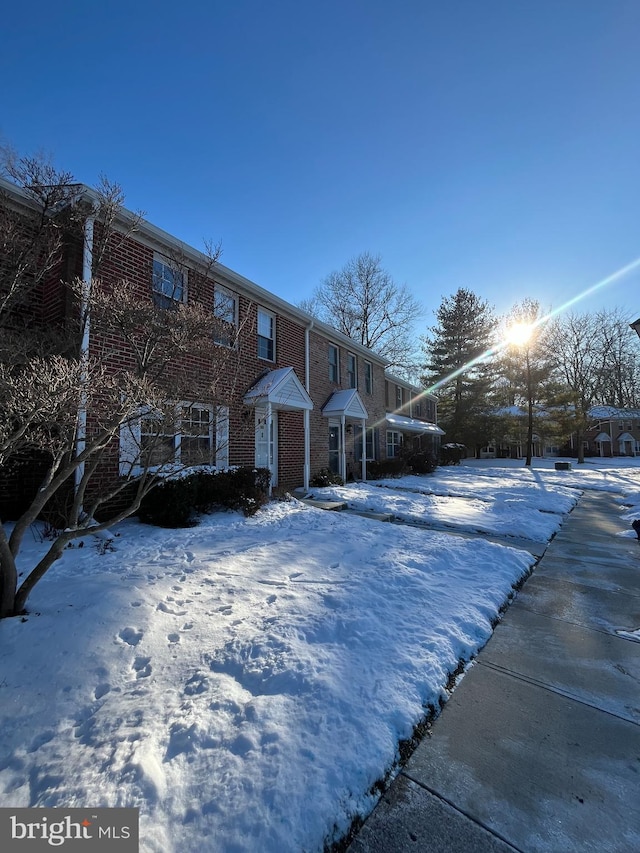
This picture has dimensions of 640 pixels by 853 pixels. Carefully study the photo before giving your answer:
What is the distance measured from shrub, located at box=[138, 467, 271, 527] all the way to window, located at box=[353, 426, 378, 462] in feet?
22.1

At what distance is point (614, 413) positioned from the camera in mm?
37531

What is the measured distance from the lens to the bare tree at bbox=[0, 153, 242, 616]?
2.82 metres

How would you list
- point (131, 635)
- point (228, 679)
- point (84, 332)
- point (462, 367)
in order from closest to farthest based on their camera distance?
point (228, 679) → point (131, 635) → point (84, 332) → point (462, 367)

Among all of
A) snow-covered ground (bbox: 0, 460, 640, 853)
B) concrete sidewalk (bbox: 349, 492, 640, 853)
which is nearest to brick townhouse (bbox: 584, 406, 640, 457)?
snow-covered ground (bbox: 0, 460, 640, 853)

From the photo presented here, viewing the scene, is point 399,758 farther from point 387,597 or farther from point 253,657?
point 387,597

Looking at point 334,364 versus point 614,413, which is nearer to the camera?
point 334,364

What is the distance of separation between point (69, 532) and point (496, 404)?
31804 millimetres

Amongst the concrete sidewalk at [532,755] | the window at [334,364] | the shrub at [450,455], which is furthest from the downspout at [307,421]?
the shrub at [450,455]

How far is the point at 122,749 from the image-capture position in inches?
74.9

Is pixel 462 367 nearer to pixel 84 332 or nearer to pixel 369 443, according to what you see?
pixel 369 443

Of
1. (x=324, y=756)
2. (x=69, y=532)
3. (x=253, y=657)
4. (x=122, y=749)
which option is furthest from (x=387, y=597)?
(x=69, y=532)

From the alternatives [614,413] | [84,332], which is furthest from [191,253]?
[614,413]

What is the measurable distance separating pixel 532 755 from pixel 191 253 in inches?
343

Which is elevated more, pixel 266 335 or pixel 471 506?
pixel 266 335
